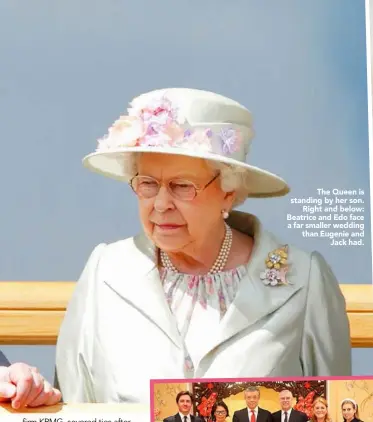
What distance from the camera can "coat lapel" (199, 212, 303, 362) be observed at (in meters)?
2.54

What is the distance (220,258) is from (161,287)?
7.6 inches

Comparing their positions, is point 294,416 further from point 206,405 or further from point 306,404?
point 206,405

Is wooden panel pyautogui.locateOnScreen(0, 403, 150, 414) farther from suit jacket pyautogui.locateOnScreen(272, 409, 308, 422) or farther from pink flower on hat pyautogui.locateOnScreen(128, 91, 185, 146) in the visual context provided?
pink flower on hat pyautogui.locateOnScreen(128, 91, 185, 146)

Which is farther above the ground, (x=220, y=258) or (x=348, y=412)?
(x=220, y=258)

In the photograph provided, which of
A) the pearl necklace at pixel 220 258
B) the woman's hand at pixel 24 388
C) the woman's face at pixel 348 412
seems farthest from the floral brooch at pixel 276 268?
the woman's hand at pixel 24 388

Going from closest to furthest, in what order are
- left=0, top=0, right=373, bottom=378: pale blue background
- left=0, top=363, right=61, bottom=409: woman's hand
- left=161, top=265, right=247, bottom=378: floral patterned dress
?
left=0, top=363, right=61, bottom=409: woman's hand
left=161, top=265, right=247, bottom=378: floral patterned dress
left=0, top=0, right=373, bottom=378: pale blue background

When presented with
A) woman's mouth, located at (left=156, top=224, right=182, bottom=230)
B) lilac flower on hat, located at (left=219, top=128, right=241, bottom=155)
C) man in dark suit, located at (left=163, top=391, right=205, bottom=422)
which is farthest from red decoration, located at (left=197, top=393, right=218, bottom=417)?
lilac flower on hat, located at (left=219, top=128, right=241, bottom=155)

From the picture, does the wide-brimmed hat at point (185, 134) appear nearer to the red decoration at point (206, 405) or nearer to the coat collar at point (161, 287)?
the coat collar at point (161, 287)

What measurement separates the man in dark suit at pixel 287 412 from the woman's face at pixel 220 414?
14cm

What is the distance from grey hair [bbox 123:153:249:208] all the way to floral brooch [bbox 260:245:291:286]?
0.61 ft

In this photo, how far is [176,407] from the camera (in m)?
2.52

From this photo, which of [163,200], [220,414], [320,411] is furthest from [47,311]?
[320,411]

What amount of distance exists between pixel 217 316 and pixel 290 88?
72 centimetres

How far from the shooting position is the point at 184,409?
252 centimetres
